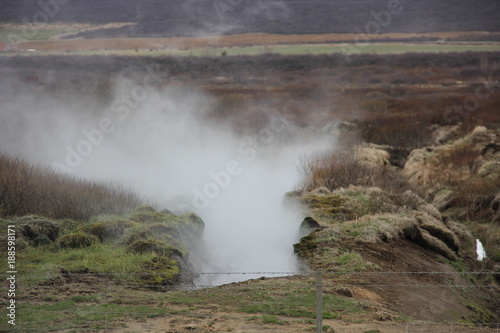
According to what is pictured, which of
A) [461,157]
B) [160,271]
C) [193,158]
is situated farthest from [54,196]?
[461,157]

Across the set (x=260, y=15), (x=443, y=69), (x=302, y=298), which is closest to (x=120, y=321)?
(x=302, y=298)

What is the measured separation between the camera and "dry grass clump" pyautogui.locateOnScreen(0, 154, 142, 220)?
1445 cm

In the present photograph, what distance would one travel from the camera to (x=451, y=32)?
9269cm

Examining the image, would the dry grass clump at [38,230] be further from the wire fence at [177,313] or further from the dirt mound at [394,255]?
the dirt mound at [394,255]

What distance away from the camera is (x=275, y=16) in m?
109

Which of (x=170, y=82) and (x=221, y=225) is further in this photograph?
(x=170, y=82)

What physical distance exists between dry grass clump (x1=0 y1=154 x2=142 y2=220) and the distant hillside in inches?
2394

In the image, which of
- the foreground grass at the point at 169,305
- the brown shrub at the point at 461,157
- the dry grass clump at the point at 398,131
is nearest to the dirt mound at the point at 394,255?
the foreground grass at the point at 169,305

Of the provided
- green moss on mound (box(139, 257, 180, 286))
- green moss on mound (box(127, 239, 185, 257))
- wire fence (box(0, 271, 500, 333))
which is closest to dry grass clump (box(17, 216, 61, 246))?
green moss on mound (box(127, 239, 185, 257))

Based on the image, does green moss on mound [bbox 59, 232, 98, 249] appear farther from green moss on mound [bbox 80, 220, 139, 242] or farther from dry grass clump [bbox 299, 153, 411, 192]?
dry grass clump [bbox 299, 153, 411, 192]

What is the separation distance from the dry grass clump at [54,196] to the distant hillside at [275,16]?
6081 cm

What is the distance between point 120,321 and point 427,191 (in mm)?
16005

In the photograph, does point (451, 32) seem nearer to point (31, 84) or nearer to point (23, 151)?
point (31, 84)

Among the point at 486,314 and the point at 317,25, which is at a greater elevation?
the point at 317,25
